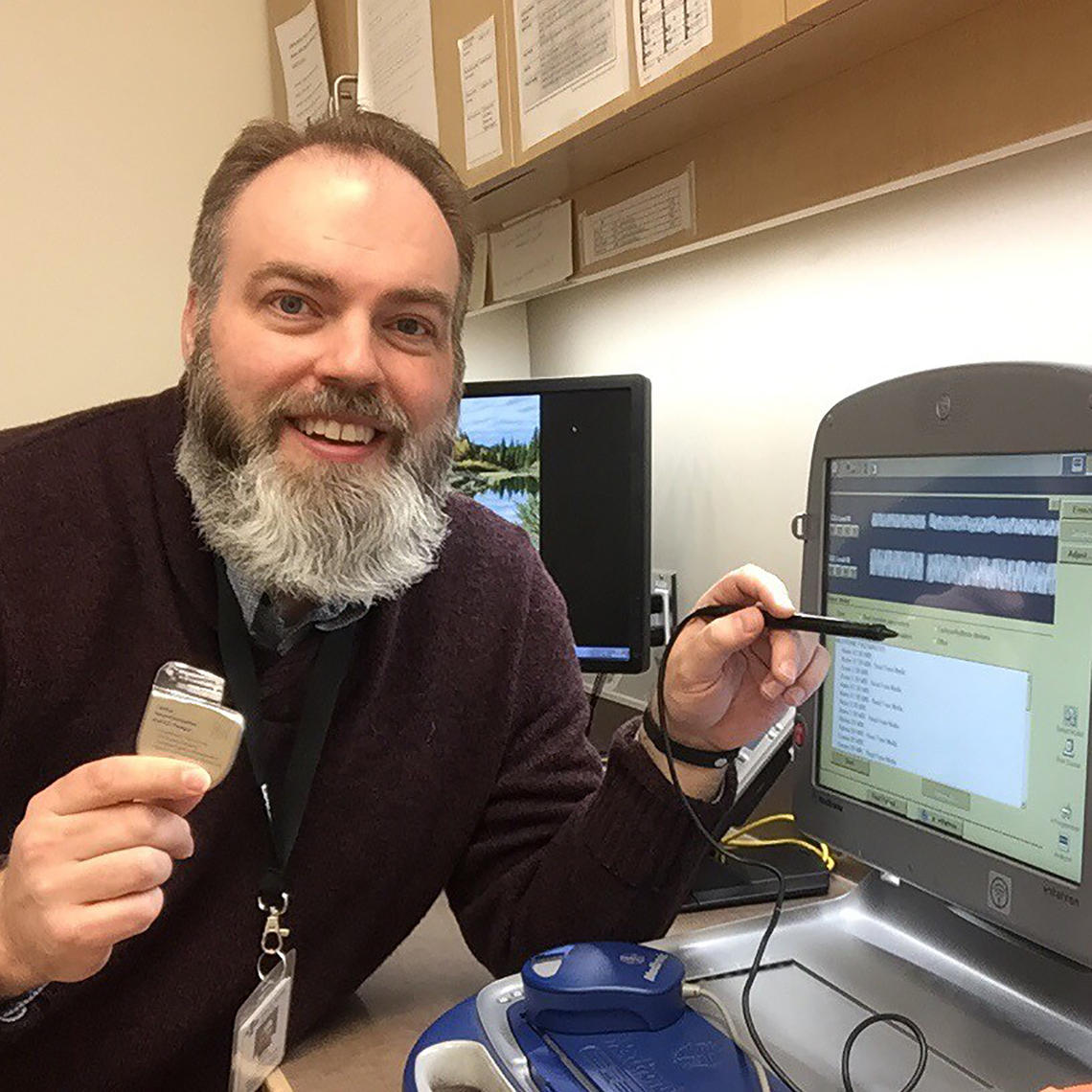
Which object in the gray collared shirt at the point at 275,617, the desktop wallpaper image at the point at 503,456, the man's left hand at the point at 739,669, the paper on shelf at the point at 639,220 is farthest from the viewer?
the desktop wallpaper image at the point at 503,456

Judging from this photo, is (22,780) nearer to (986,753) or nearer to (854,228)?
(986,753)

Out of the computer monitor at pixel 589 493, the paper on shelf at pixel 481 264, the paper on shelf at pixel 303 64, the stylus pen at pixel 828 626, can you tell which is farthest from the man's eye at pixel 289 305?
the paper on shelf at pixel 303 64

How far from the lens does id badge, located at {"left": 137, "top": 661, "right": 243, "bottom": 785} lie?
614 mm

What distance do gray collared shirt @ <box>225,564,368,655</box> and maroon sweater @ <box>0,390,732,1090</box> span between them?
17mm

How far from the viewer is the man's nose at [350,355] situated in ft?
3.11

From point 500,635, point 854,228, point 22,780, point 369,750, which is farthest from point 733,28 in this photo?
point 22,780

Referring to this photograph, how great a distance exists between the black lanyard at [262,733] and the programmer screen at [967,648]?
1.36 ft

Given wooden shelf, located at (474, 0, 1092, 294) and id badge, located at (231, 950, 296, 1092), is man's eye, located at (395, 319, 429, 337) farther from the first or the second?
id badge, located at (231, 950, 296, 1092)

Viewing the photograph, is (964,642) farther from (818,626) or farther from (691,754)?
(691,754)

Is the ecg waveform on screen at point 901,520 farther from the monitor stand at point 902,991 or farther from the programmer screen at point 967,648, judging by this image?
the monitor stand at point 902,991

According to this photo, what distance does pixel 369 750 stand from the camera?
0.96 metres

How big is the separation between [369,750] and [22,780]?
282mm

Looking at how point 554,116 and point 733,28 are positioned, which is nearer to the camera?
point 733,28

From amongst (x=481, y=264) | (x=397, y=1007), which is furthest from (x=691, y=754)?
(x=481, y=264)
